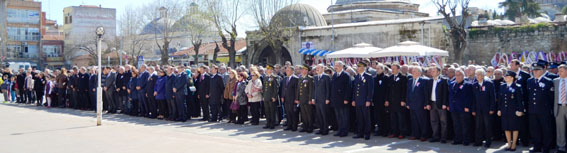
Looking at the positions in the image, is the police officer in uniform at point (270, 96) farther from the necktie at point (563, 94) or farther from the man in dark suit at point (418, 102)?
the necktie at point (563, 94)

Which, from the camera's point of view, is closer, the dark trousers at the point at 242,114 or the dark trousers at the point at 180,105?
the dark trousers at the point at 242,114

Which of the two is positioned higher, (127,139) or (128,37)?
(128,37)

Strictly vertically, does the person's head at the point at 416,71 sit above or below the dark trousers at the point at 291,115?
above

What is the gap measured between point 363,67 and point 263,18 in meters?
23.7

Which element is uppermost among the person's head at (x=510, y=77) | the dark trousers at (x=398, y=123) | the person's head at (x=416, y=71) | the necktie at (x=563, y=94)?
the person's head at (x=416, y=71)

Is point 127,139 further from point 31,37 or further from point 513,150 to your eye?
point 31,37

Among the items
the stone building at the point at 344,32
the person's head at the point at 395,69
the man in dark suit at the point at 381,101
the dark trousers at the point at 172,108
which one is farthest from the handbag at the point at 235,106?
the stone building at the point at 344,32

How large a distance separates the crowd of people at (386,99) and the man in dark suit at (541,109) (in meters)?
0.02

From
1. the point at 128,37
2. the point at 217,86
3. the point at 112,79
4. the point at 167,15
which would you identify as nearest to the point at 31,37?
the point at 128,37

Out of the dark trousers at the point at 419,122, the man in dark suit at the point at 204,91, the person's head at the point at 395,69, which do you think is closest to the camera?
the dark trousers at the point at 419,122

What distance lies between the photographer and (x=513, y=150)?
1051 cm

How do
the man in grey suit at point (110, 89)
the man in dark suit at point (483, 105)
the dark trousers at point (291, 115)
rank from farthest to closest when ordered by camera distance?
the man in grey suit at point (110, 89) < the dark trousers at point (291, 115) < the man in dark suit at point (483, 105)

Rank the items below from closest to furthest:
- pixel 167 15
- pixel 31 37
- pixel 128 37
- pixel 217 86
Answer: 1. pixel 217 86
2. pixel 167 15
3. pixel 128 37
4. pixel 31 37

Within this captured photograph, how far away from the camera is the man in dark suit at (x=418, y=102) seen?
11.8 m
